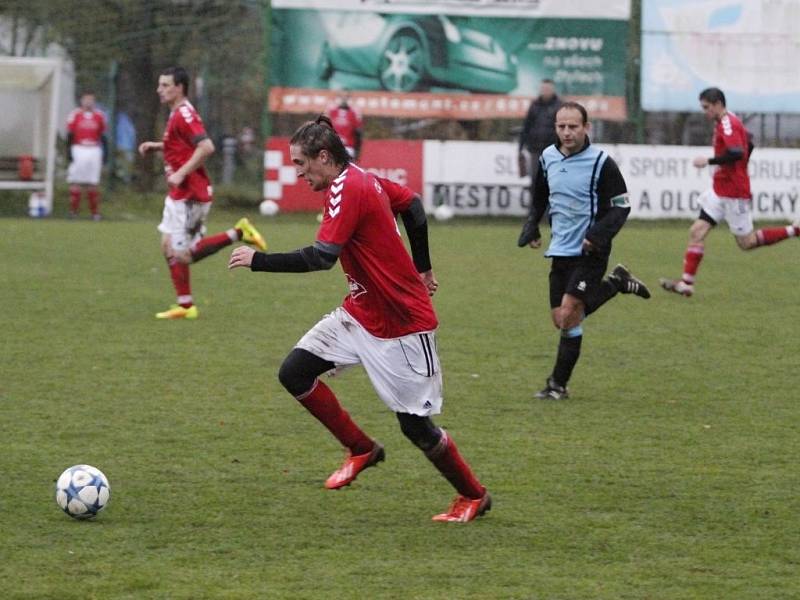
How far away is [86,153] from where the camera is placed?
23.7 metres

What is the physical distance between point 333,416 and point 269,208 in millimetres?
17886

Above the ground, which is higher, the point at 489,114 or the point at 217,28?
the point at 217,28

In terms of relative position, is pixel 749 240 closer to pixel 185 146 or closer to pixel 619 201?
pixel 185 146

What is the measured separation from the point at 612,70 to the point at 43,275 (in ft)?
42.1

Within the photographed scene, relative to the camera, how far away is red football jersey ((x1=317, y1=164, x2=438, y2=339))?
577 centimetres

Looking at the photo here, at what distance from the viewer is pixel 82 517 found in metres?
5.91

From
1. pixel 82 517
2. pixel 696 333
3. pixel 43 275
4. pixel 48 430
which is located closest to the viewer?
pixel 82 517

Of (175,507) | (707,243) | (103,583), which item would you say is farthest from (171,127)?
(707,243)

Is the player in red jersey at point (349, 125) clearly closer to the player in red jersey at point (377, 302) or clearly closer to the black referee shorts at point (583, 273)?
the black referee shorts at point (583, 273)

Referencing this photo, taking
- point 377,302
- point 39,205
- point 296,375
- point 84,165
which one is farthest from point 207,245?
point 39,205

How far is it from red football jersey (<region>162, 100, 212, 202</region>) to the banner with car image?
486 inches

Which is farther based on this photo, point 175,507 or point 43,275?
point 43,275

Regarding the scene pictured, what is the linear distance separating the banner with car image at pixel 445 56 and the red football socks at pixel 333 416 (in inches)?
722

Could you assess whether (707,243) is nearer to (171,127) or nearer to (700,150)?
(700,150)
